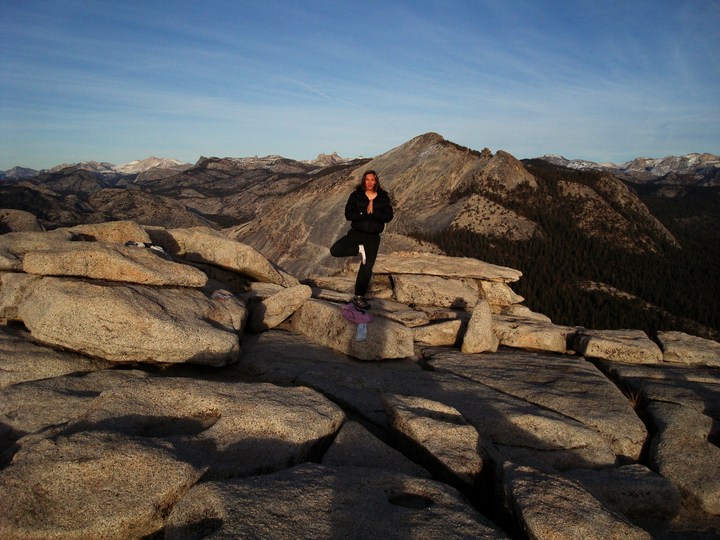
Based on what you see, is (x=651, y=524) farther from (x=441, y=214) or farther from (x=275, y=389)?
(x=441, y=214)

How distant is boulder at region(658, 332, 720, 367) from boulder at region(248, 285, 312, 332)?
509 inches

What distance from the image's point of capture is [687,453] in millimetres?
9297

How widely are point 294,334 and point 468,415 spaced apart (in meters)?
6.92

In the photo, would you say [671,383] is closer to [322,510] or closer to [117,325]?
[322,510]

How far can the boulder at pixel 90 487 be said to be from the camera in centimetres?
505

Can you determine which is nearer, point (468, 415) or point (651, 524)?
point (651, 524)

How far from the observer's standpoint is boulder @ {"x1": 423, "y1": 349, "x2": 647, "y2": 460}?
32.6ft

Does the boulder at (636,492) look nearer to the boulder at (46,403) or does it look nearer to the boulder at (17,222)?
the boulder at (46,403)

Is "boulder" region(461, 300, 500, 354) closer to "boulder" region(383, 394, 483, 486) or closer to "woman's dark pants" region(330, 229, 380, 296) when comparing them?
"woman's dark pants" region(330, 229, 380, 296)

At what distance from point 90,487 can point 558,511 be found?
5.61 m

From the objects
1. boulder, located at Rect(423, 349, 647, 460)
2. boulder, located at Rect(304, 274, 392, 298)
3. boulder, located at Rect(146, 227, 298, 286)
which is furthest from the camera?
boulder, located at Rect(304, 274, 392, 298)

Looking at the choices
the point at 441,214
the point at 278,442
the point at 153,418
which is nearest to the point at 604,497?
the point at 278,442

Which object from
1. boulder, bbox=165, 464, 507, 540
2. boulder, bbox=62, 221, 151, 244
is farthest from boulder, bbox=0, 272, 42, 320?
boulder, bbox=165, 464, 507, 540

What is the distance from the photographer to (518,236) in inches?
2422
